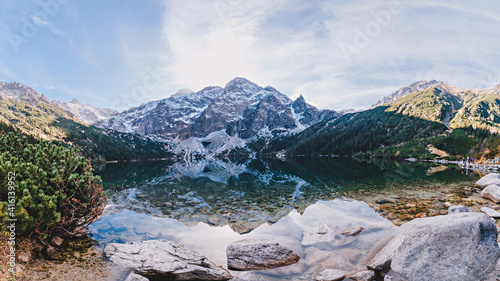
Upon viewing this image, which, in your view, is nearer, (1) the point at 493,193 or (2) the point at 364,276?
(2) the point at 364,276

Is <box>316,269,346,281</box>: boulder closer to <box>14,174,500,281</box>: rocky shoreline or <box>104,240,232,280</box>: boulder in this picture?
<box>14,174,500,281</box>: rocky shoreline

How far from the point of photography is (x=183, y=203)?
28.7 meters

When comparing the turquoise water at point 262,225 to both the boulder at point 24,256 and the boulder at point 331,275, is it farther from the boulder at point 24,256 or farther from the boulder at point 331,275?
the boulder at point 24,256

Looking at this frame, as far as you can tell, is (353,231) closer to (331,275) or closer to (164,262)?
(331,275)

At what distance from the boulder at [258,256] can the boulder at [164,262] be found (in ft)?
3.39

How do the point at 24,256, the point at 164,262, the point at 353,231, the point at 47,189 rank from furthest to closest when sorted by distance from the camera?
the point at 353,231 → the point at 47,189 → the point at 164,262 → the point at 24,256

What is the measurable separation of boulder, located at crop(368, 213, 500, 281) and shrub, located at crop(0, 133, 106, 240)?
17.5 m

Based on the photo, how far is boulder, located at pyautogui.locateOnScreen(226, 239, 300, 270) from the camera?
12.4 m

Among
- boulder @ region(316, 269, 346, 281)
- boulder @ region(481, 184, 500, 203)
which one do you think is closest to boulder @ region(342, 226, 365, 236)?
boulder @ region(316, 269, 346, 281)

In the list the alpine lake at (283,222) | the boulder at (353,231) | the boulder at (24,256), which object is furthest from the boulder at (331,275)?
the boulder at (24,256)

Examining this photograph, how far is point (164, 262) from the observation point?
37.4ft

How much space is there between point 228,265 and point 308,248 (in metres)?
5.70

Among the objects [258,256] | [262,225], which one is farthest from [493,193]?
[258,256]

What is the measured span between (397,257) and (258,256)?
7126mm
